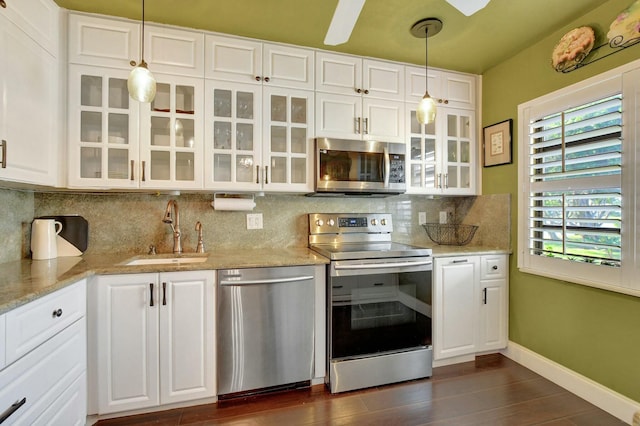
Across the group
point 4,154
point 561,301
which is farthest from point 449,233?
point 4,154

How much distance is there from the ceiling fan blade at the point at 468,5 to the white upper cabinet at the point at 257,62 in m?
1.03

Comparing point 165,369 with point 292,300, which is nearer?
point 165,369

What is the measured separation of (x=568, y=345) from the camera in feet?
6.70

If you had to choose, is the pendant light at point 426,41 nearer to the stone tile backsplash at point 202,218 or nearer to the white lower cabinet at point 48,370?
the stone tile backsplash at point 202,218

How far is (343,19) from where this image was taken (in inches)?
65.7

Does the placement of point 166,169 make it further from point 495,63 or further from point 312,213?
point 495,63

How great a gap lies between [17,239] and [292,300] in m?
1.80

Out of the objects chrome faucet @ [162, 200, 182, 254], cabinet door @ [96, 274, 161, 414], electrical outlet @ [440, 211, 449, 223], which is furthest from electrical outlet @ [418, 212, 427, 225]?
cabinet door @ [96, 274, 161, 414]

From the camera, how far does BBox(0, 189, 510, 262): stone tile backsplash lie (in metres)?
2.00

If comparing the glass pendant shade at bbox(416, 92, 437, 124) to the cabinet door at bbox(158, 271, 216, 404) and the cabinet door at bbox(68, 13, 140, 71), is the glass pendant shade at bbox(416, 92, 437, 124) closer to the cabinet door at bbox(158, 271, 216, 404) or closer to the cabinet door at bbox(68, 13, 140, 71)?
the cabinet door at bbox(158, 271, 216, 404)

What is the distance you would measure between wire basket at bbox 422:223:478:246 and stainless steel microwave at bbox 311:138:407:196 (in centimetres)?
72

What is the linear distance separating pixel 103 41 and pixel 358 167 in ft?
6.23

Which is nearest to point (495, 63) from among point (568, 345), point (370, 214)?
point (370, 214)

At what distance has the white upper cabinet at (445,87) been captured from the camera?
99.0 inches
